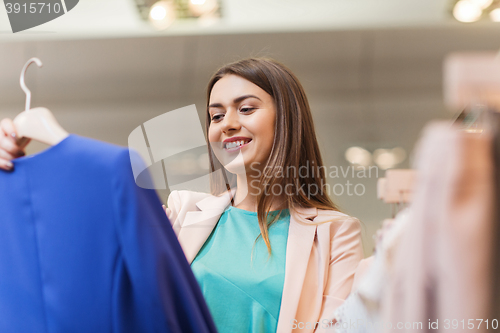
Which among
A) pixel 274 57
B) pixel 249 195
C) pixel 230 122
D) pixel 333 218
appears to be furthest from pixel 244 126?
pixel 274 57

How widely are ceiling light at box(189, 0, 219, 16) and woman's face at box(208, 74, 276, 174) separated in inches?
44.0

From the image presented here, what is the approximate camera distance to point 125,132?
7.10 ft

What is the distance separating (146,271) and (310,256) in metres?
0.48

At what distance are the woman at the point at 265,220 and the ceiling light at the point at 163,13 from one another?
1024 mm

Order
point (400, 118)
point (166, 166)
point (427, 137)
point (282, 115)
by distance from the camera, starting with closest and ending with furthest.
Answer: point (427, 137) < point (282, 115) < point (166, 166) < point (400, 118)

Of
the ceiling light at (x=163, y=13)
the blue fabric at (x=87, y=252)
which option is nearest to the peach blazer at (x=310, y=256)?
the blue fabric at (x=87, y=252)

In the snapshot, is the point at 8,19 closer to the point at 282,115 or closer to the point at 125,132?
the point at 125,132

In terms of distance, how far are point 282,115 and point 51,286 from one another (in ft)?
2.04

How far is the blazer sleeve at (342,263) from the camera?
0.86 metres

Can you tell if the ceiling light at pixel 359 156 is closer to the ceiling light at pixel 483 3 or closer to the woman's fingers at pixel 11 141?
the ceiling light at pixel 483 3

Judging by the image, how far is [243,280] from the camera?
885 millimetres

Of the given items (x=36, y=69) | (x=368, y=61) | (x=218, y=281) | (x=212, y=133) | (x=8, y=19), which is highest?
(x=8, y=19)

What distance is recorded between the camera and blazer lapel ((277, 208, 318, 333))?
0.84 meters

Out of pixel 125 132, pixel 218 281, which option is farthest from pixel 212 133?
pixel 125 132
